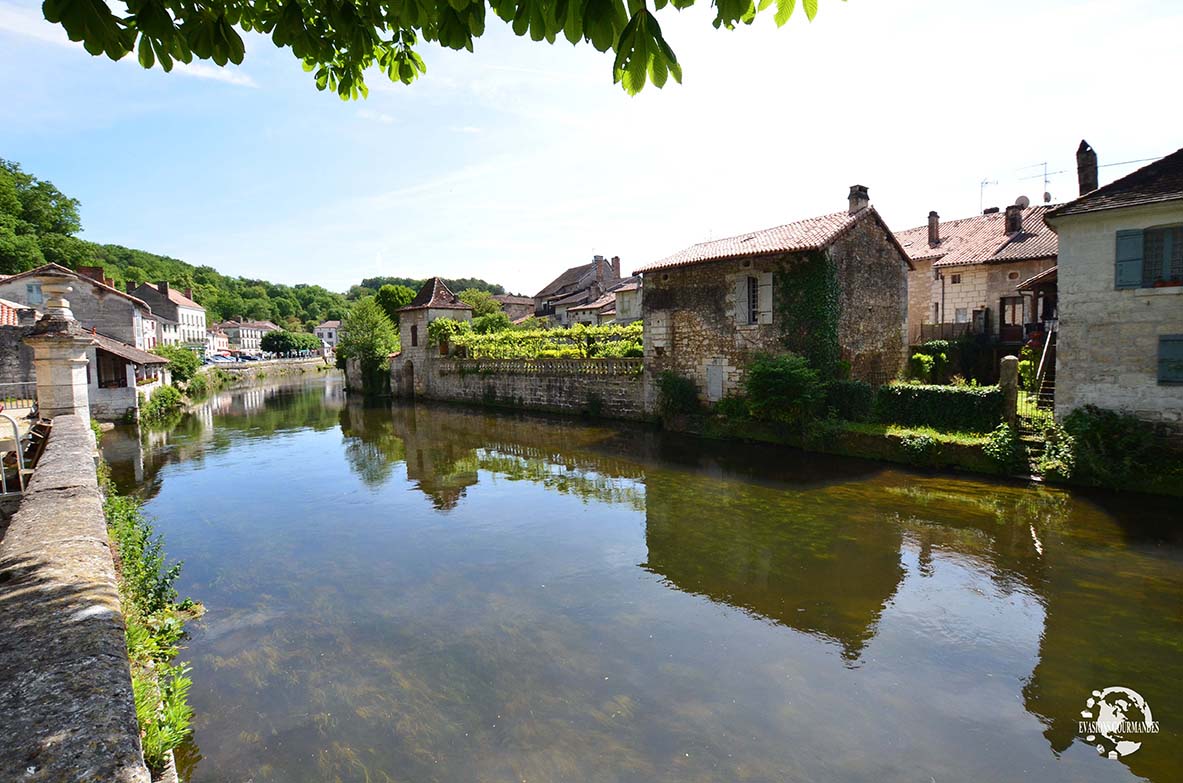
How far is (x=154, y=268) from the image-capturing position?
3415 inches

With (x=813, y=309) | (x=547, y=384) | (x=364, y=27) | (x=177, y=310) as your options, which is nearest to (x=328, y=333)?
(x=177, y=310)

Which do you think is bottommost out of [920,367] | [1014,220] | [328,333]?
[920,367]

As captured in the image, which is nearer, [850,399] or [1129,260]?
[1129,260]

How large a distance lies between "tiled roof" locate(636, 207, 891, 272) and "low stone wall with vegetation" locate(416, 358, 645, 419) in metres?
4.12

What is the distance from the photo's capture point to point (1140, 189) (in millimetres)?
11430

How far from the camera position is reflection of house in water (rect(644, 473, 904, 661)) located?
6809mm

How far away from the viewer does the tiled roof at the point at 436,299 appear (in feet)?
102

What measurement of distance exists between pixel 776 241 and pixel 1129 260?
8.02 meters

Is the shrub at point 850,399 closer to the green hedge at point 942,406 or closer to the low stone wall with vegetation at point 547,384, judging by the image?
the green hedge at point 942,406

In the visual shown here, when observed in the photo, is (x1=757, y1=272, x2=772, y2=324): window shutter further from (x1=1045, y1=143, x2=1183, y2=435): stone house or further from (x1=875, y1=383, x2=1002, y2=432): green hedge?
(x1=1045, y1=143, x2=1183, y2=435): stone house

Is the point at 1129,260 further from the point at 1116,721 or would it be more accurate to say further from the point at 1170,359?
the point at 1116,721

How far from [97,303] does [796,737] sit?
34532 mm

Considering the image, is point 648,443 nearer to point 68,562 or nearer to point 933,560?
point 933,560

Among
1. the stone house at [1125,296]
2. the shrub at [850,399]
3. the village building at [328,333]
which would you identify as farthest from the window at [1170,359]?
the village building at [328,333]
